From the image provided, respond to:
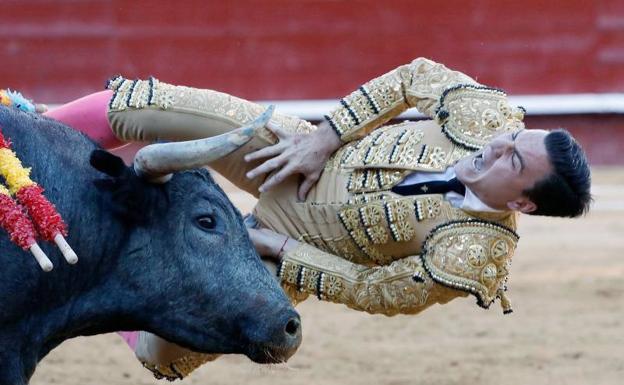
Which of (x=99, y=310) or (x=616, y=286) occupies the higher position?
(x=99, y=310)

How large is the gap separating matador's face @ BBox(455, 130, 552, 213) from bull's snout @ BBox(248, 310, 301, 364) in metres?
0.50

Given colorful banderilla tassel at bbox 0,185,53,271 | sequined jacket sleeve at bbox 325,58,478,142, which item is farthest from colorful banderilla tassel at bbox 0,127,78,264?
sequined jacket sleeve at bbox 325,58,478,142

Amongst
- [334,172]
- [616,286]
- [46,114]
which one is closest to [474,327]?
[616,286]

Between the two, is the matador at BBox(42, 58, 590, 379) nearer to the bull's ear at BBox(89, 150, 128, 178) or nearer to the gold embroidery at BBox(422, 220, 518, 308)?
the gold embroidery at BBox(422, 220, 518, 308)

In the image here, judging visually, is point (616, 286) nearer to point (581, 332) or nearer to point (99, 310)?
point (581, 332)

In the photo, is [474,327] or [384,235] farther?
[474,327]

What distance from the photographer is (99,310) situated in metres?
2.93

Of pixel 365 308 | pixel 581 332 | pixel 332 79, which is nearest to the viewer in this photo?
pixel 365 308

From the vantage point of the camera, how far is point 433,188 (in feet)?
10.3

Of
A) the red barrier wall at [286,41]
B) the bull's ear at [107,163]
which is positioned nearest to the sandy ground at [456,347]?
the bull's ear at [107,163]

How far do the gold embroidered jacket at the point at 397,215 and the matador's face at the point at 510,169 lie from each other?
70mm

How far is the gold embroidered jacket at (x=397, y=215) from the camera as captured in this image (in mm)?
3047

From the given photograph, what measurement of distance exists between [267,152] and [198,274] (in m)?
0.43

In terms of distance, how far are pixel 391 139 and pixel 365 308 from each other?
1.37 ft
